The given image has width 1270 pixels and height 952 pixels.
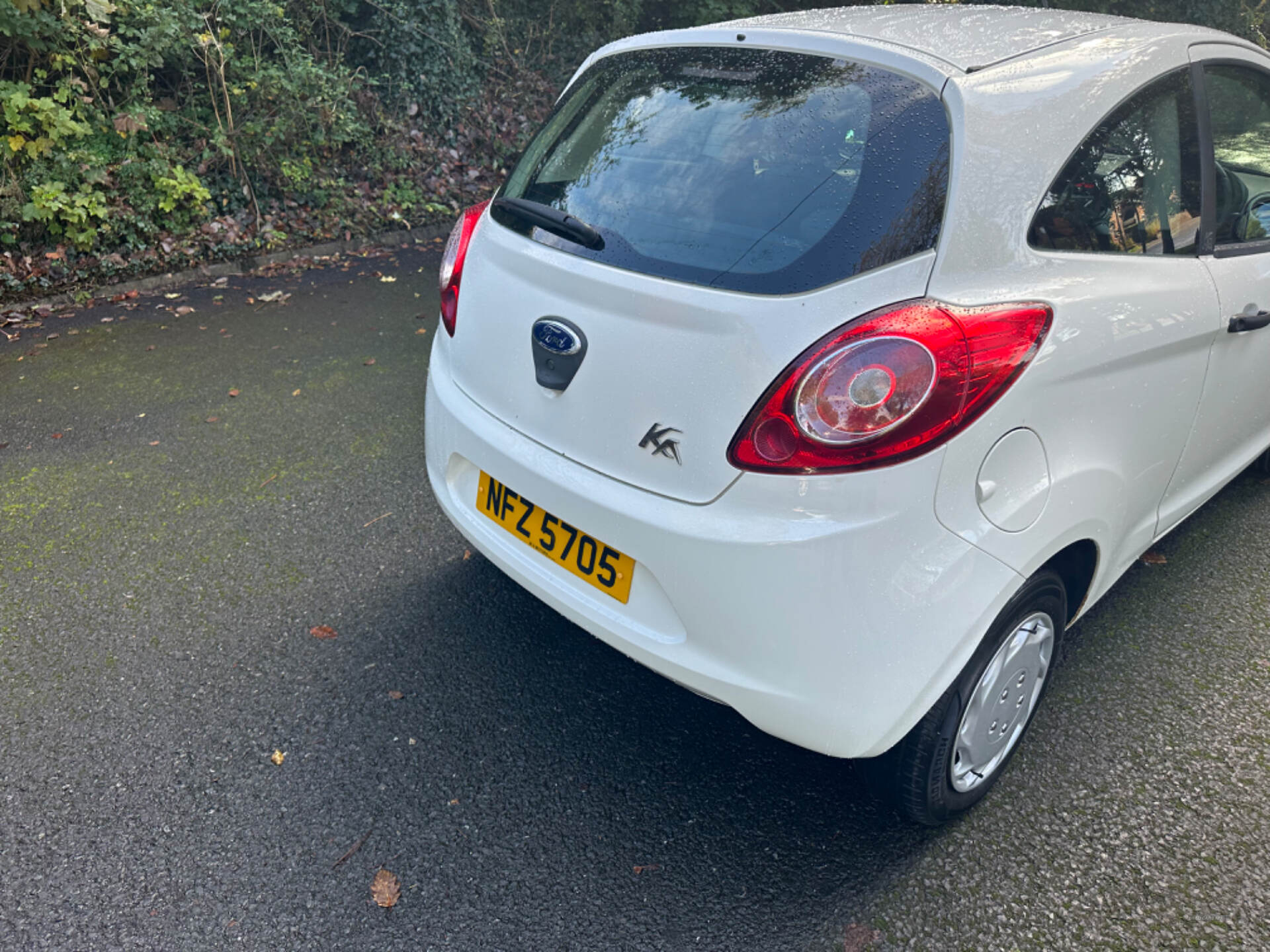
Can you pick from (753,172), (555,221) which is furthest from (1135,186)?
(555,221)

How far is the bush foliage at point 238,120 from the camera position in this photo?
6027mm

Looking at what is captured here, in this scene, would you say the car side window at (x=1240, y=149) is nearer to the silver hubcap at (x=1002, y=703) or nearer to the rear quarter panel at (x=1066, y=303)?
the rear quarter panel at (x=1066, y=303)

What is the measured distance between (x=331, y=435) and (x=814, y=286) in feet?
9.92

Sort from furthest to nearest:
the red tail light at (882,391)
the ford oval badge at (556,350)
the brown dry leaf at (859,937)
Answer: the ford oval badge at (556,350) < the brown dry leaf at (859,937) < the red tail light at (882,391)

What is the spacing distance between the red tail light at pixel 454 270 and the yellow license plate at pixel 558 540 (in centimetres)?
49

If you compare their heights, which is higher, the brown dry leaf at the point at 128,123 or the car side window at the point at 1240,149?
the brown dry leaf at the point at 128,123

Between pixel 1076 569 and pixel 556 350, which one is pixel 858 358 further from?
pixel 1076 569

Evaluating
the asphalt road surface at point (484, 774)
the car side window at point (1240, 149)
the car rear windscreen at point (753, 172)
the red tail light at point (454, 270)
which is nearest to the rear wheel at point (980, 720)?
the asphalt road surface at point (484, 774)

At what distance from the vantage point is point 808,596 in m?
1.73

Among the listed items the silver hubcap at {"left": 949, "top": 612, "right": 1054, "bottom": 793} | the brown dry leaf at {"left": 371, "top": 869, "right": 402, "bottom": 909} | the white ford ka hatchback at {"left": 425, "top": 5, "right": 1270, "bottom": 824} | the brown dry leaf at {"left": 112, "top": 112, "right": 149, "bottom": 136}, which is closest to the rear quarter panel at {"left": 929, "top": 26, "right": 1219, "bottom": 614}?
the white ford ka hatchback at {"left": 425, "top": 5, "right": 1270, "bottom": 824}

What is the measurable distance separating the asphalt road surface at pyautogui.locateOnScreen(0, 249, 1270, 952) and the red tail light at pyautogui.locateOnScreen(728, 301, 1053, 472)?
100 cm

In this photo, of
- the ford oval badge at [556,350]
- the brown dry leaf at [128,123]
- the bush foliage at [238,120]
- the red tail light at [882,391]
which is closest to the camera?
the red tail light at [882,391]

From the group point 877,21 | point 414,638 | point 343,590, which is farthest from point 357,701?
point 877,21

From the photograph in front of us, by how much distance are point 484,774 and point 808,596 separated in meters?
1.06
